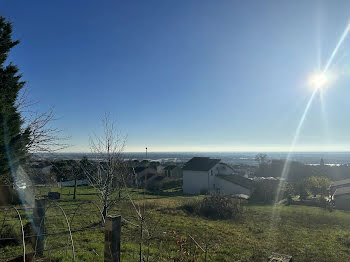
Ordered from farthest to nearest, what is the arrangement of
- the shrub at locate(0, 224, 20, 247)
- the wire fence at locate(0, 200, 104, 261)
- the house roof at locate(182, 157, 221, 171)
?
the house roof at locate(182, 157, 221, 171) → the shrub at locate(0, 224, 20, 247) → the wire fence at locate(0, 200, 104, 261)

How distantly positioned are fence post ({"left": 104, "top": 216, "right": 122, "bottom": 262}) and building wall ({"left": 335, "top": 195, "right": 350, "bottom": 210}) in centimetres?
3159

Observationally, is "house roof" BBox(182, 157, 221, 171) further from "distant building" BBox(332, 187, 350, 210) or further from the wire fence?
the wire fence

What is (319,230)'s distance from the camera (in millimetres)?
13430

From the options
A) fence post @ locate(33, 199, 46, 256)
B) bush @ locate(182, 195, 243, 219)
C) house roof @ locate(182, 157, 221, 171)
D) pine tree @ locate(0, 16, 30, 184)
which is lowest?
bush @ locate(182, 195, 243, 219)

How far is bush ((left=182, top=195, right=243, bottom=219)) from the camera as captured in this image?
55.5 feet

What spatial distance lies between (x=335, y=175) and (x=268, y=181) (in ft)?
133

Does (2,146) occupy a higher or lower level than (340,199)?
higher

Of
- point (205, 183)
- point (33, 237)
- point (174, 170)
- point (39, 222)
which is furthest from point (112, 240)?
point (174, 170)

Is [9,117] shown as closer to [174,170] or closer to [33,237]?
[33,237]

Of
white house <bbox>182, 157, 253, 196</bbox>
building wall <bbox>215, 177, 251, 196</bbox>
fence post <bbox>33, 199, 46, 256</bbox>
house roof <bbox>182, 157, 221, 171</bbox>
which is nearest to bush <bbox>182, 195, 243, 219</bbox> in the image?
fence post <bbox>33, 199, 46, 256</bbox>

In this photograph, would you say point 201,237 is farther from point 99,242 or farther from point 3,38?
point 3,38

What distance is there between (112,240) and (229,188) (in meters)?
36.0

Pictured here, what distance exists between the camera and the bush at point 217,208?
55.5 feet

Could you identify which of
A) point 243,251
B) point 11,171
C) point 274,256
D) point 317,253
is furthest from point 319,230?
point 11,171
